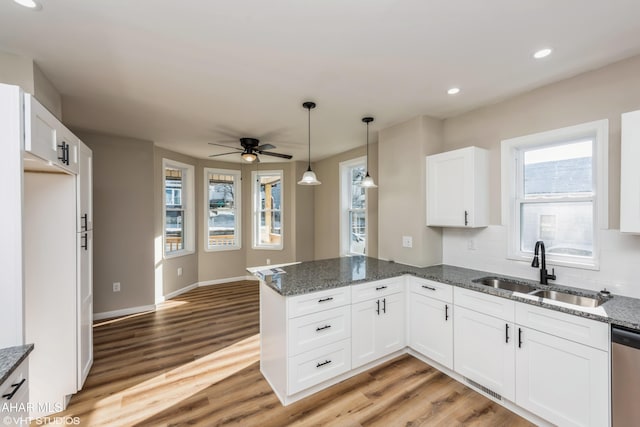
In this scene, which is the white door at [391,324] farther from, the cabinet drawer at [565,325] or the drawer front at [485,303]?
the cabinet drawer at [565,325]

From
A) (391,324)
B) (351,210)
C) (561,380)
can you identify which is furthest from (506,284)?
(351,210)

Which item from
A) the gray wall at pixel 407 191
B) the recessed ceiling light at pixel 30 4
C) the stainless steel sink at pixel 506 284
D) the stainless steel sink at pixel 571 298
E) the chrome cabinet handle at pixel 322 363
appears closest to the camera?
the recessed ceiling light at pixel 30 4

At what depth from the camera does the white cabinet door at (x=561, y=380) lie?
167 centimetres

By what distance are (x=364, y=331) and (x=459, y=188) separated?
1.72 metres

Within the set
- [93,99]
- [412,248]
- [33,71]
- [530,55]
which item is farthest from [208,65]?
[412,248]

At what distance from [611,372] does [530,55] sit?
213cm

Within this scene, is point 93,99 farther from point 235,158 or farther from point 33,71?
point 235,158

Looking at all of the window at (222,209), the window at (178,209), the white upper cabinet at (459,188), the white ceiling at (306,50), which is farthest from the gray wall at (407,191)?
the window at (178,209)

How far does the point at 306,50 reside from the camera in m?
1.93

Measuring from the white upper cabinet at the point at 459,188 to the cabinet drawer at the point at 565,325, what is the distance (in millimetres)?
968

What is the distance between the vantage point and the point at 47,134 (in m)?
1.61

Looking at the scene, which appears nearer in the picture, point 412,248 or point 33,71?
point 33,71

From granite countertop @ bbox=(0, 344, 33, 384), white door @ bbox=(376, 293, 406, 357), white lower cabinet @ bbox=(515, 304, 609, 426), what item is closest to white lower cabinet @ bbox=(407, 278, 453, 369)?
white door @ bbox=(376, 293, 406, 357)

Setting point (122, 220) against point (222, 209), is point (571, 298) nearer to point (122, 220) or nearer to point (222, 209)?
point (122, 220)
